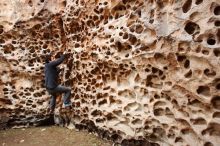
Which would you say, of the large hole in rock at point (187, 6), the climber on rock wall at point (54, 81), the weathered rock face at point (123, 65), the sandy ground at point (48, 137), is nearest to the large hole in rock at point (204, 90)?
the weathered rock face at point (123, 65)

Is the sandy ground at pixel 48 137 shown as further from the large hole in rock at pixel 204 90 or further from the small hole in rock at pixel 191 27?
the small hole in rock at pixel 191 27

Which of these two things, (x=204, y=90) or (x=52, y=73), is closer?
(x=204, y=90)

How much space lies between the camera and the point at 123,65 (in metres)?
6.41

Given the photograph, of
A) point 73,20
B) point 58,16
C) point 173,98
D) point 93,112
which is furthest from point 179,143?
point 58,16

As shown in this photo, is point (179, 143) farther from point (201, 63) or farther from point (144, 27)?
point (144, 27)

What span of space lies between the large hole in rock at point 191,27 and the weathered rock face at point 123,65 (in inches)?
0.6

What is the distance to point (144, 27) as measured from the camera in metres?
5.88

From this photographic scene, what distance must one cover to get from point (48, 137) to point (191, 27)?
4.29m

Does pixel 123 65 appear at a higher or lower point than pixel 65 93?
higher

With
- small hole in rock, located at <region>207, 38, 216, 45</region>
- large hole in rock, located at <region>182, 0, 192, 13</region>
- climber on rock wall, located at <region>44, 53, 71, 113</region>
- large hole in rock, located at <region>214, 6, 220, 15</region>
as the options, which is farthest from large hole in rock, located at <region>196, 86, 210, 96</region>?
climber on rock wall, located at <region>44, 53, 71, 113</region>

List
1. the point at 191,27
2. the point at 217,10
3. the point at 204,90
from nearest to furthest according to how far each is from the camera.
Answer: the point at 217,10 → the point at 204,90 → the point at 191,27

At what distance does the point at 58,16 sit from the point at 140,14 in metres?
2.86

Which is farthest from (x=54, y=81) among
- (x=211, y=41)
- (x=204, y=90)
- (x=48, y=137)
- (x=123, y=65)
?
(x=211, y=41)

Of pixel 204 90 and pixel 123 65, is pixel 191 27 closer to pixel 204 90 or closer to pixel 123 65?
pixel 204 90
